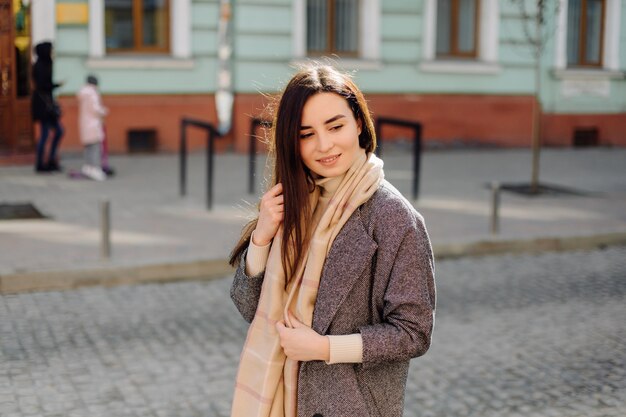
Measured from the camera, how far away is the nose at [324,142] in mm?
2535

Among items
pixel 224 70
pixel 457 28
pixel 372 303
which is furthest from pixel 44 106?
pixel 372 303

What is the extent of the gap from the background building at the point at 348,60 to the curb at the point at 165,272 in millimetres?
5358

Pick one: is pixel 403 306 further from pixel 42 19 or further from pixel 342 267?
pixel 42 19

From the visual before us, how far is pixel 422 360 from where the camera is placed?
631 cm

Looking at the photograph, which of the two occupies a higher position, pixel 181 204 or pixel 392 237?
pixel 392 237

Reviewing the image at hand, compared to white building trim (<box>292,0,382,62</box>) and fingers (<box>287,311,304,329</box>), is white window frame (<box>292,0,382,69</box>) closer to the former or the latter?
white building trim (<box>292,0,382,62</box>)

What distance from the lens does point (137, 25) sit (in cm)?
1673

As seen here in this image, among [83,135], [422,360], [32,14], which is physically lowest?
[422,360]

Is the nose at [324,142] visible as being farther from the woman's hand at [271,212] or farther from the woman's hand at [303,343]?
the woman's hand at [303,343]

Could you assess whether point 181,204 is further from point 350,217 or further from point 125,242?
point 350,217

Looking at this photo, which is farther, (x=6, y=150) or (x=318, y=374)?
(x=6, y=150)

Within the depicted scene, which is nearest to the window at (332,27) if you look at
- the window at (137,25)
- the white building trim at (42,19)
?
the window at (137,25)

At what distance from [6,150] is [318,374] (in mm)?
13868

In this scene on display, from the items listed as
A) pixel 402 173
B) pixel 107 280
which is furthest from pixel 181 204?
pixel 402 173
